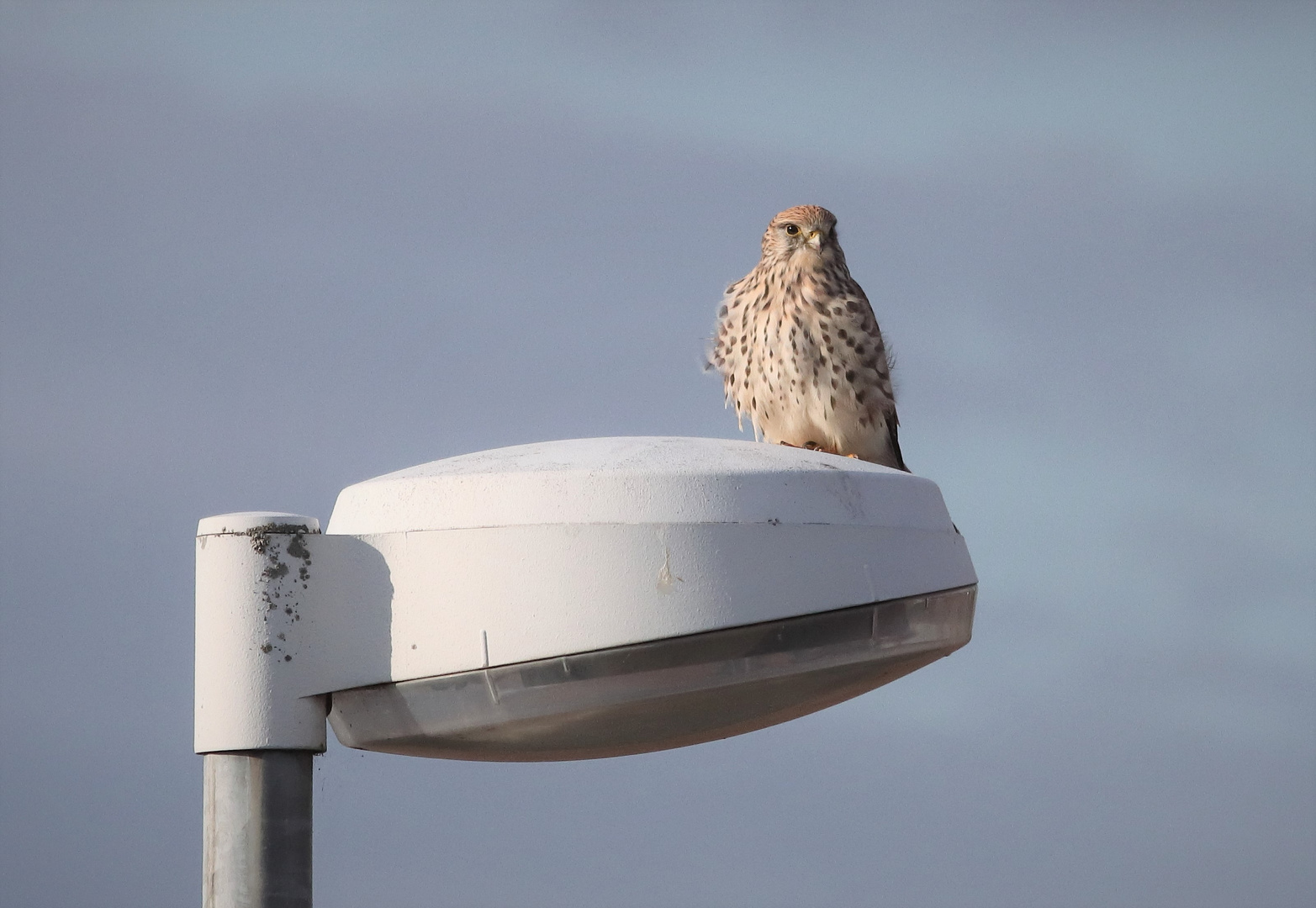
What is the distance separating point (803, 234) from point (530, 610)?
4589 mm

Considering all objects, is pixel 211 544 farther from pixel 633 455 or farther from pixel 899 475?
pixel 899 475

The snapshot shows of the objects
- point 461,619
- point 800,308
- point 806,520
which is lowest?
point 461,619

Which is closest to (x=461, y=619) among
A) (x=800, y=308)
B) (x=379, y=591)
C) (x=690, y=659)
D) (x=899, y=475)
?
(x=379, y=591)

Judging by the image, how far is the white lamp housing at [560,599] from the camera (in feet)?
7.23

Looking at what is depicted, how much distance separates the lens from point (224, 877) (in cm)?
226

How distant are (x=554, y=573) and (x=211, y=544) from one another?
21.9 inches

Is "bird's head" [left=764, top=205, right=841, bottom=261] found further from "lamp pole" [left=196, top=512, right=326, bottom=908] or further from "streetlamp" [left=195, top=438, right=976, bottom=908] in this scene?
"lamp pole" [left=196, top=512, right=326, bottom=908]

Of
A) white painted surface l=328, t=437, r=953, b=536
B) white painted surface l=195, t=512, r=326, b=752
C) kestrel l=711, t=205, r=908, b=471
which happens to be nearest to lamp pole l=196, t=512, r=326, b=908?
white painted surface l=195, t=512, r=326, b=752

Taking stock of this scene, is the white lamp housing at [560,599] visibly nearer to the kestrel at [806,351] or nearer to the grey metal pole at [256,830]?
the grey metal pole at [256,830]

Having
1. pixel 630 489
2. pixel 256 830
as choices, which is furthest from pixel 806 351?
pixel 256 830

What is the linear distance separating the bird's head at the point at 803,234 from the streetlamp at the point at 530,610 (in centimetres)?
420

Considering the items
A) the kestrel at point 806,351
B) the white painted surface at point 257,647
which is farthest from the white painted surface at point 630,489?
the kestrel at point 806,351

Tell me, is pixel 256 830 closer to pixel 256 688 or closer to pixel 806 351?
pixel 256 688

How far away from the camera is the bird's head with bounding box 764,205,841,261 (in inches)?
258
